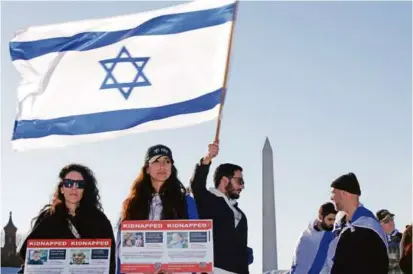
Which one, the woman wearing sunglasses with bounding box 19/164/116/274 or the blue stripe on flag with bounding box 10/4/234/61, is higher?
the blue stripe on flag with bounding box 10/4/234/61

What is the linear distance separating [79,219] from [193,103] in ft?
5.75

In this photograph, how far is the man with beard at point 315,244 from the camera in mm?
8688

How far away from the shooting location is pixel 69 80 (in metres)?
8.24

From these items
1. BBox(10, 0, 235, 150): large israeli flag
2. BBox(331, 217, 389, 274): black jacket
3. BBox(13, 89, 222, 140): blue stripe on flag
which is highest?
BBox(10, 0, 235, 150): large israeli flag

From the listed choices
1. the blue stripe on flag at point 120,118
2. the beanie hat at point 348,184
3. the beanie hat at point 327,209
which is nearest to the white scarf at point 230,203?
the blue stripe on flag at point 120,118

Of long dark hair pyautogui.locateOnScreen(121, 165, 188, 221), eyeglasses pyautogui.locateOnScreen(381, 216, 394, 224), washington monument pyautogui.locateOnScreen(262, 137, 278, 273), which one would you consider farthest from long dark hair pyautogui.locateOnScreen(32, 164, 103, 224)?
washington monument pyautogui.locateOnScreen(262, 137, 278, 273)

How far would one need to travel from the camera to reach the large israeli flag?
7.83m

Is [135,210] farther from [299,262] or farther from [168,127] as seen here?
[299,262]

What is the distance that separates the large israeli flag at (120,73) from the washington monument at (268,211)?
760 inches

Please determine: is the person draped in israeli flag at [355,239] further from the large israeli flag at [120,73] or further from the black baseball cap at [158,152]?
the black baseball cap at [158,152]

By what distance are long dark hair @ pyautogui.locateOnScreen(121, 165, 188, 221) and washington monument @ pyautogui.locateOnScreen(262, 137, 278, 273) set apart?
20309 millimetres

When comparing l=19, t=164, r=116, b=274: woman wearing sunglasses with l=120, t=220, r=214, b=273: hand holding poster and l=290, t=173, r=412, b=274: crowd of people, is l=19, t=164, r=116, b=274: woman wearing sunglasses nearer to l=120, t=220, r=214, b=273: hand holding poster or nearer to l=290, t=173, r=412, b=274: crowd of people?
l=120, t=220, r=214, b=273: hand holding poster

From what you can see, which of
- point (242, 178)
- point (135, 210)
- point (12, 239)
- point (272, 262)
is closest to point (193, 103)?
point (242, 178)

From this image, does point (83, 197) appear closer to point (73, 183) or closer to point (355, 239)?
point (73, 183)
